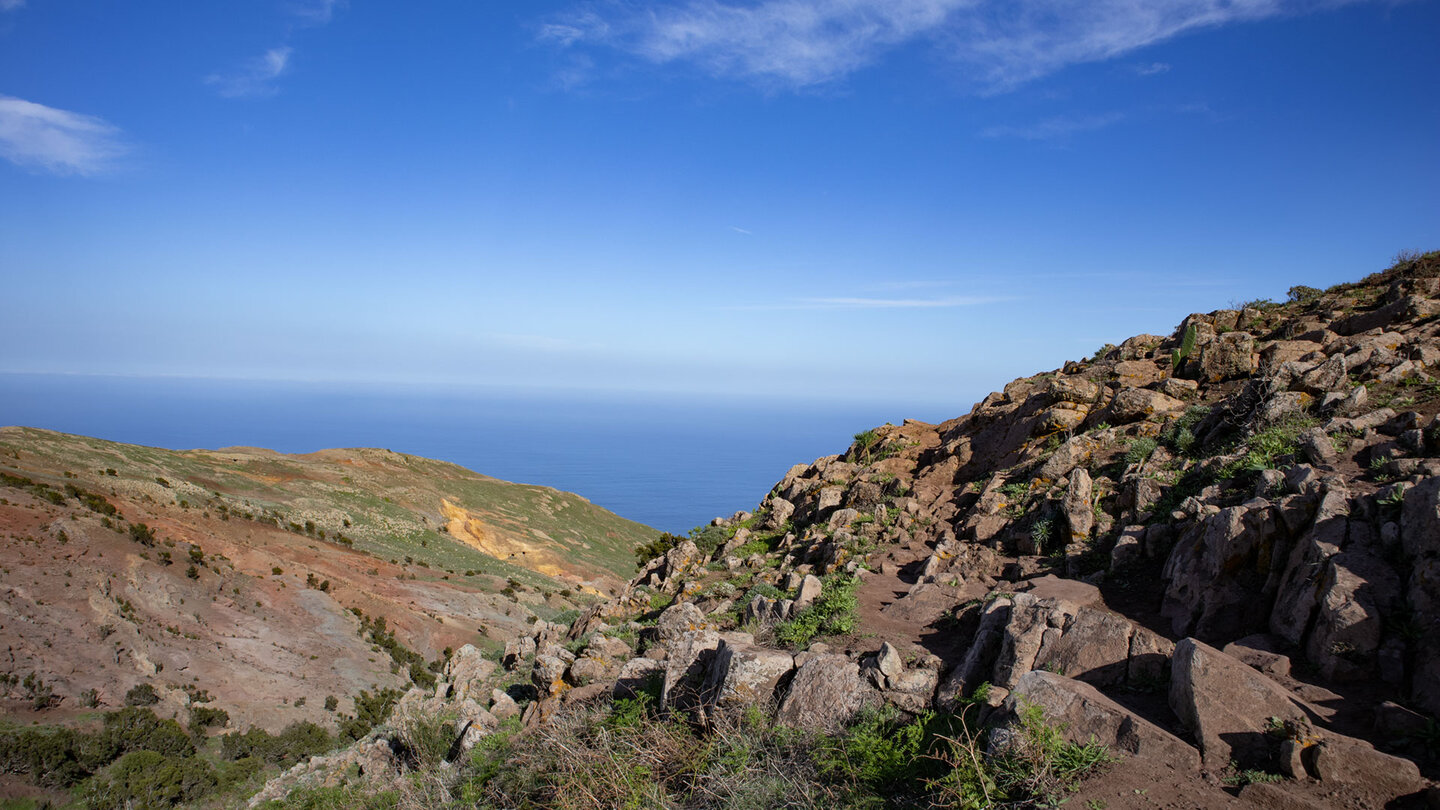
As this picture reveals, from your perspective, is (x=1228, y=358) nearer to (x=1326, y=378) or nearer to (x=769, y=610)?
(x=1326, y=378)

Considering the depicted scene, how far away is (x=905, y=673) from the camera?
693 centimetres

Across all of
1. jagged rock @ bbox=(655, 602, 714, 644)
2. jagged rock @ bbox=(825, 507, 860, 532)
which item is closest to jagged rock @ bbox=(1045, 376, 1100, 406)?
jagged rock @ bbox=(825, 507, 860, 532)

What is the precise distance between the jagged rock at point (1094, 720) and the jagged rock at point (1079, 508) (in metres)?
4.88

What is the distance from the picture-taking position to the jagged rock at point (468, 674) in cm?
1269

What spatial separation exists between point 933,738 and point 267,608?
3659 centimetres

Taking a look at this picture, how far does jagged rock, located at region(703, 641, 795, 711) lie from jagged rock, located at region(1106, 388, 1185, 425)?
9.58 metres

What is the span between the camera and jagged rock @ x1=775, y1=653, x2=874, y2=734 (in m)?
6.70

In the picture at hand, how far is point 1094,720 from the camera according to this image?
5082 millimetres

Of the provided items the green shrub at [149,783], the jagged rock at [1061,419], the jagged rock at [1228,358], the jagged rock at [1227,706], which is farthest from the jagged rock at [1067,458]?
the green shrub at [149,783]

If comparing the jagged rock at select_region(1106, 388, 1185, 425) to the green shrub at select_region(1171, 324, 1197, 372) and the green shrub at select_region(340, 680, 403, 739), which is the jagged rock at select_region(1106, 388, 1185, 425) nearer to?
the green shrub at select_region(1171, 324, 1197, 372)

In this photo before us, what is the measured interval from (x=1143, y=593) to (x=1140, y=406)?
6103 mm

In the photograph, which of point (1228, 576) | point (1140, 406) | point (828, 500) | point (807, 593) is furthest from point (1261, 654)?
point (828, 500)

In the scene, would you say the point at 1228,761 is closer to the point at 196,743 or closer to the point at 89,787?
the point at 89,787

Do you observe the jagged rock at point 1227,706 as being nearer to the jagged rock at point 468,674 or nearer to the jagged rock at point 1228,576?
the jagged rock at point 1228,576
